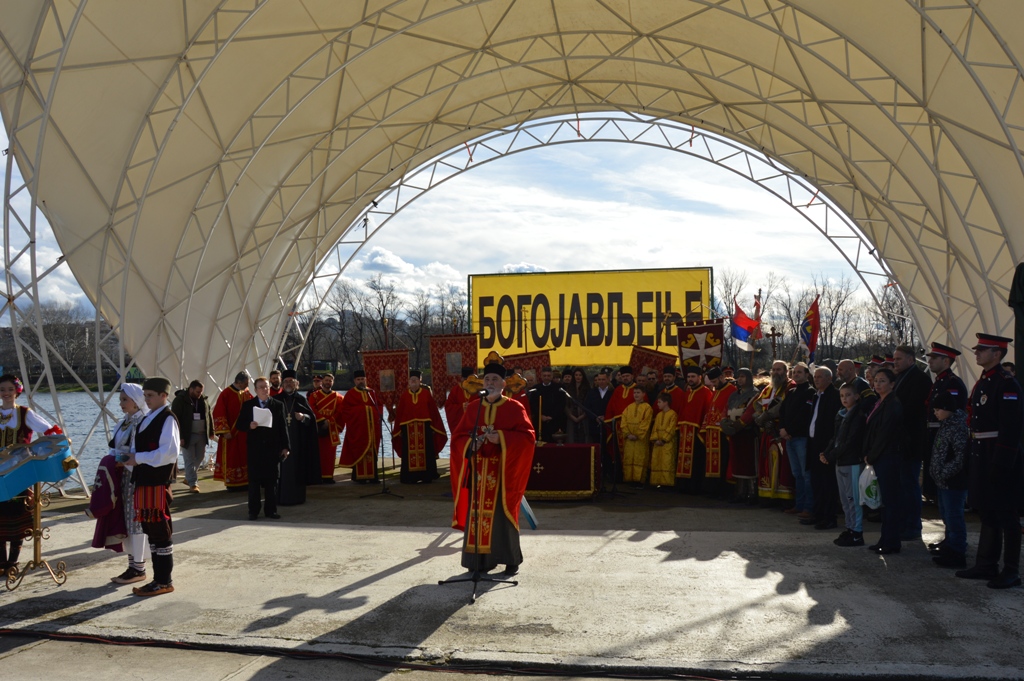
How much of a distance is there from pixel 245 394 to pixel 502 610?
882 centimetres

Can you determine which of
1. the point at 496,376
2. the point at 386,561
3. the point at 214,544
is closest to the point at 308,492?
the point at 214,544

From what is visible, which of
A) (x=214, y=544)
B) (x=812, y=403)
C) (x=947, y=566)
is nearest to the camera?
(x=947, y=566)

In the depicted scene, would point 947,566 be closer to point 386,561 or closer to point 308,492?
point 386,561

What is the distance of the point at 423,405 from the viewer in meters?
15.2

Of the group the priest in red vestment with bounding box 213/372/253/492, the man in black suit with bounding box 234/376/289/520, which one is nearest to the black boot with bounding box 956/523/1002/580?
the man in black suit with bounding box 234/376/289/520

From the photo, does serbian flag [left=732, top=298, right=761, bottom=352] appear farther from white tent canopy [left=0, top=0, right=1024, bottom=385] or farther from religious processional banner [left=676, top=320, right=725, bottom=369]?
white tent canopy [left=0, top=0, right=1024, bottom=385]

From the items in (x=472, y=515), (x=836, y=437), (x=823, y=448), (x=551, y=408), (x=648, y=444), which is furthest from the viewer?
(x=551, y=408)

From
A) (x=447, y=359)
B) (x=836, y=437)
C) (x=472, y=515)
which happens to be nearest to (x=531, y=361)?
(x=447, y=359)

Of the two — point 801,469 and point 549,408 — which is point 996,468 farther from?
point 549,408

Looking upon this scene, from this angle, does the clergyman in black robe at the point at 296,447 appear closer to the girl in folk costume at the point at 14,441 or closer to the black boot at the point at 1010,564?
the girl in folk costume at the point at 14,441

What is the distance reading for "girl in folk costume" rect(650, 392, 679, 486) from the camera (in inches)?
521

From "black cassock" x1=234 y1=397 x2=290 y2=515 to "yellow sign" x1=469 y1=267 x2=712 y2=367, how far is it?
12.8 m

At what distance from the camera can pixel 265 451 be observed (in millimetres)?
10625

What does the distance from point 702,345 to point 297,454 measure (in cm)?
763
